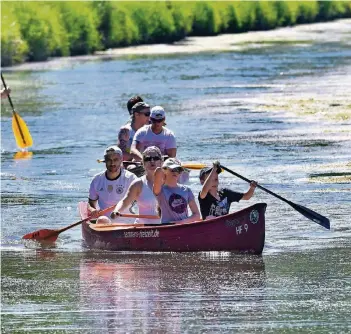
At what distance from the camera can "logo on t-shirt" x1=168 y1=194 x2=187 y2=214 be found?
13398mm

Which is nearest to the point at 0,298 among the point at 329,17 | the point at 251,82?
the point at 251,82

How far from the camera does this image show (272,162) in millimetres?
22406

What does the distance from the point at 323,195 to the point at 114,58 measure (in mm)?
37703

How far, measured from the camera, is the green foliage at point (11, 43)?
51.2 m

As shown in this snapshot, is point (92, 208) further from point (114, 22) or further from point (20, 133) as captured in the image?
point (114, 22)

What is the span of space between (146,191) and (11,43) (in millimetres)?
38590

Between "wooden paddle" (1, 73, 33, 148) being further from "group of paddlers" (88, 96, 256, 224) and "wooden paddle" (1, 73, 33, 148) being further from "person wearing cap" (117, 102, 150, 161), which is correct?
"group of paddlers" (88, 96, 256, 224)

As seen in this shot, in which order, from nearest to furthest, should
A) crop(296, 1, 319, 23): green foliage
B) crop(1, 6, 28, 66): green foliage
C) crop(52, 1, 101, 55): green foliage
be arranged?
crop(1, 6, 28, 66): green foliage
crop(52, 1, 101, 55): green foliage
crop(296, 1, 319, 23): green foliage

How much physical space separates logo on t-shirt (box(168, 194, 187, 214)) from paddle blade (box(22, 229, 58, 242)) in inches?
78.2

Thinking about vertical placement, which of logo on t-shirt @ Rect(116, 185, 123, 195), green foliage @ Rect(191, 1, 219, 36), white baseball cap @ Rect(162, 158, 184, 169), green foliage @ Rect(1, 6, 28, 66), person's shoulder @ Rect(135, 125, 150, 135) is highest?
white baseball cap @ Rect(162, 158, 184, 169)

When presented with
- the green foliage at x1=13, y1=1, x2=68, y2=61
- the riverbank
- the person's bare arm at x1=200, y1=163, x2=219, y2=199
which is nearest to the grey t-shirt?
the person's bare arm at x1=200, y1=163, x2=219, y2=199

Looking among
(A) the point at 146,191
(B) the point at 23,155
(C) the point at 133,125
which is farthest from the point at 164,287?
(B) the point at 23,155

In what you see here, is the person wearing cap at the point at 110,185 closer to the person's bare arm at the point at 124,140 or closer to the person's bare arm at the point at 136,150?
the person's bare arm at the point at 136,150

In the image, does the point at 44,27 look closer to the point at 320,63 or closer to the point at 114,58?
the point at 114,58
